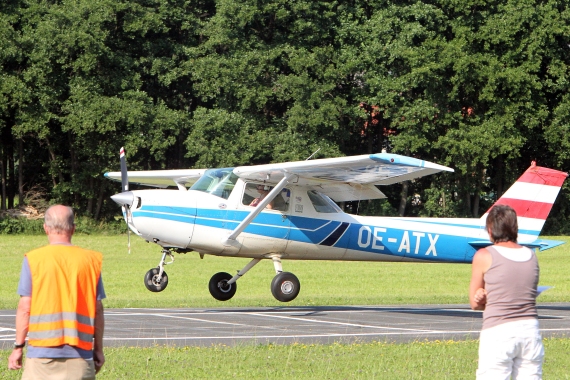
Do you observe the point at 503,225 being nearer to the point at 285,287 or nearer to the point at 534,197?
the point at 285,287

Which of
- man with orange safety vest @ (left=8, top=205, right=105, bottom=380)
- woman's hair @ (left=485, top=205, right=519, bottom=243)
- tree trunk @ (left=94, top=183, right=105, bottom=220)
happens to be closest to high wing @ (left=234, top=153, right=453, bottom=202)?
woman's hair @ (left=485, top=205, right=519, bottom=243)

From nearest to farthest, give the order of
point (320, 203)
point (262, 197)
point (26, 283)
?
point (26, 283) → point (262, 197) → point (320, 203)

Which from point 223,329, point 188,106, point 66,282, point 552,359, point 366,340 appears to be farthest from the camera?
point 188,106

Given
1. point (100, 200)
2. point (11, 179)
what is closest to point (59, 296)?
point (100, 200)

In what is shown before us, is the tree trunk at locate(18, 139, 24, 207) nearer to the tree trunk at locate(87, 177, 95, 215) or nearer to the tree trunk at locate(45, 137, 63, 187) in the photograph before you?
the tree trunk at locate(45, 137, 63, 187)

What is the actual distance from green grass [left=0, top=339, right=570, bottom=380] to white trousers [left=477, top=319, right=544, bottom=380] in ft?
10.8

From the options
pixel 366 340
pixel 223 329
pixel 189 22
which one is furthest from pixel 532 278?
pixel 189 22

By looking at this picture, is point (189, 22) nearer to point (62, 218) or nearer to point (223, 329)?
point (223, 329)

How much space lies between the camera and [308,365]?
10.3m

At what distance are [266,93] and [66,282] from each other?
135ft

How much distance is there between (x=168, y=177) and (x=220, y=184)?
127 inches

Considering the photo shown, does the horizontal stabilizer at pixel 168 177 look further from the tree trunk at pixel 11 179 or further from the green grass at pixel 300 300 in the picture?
the tree trunk at pixel 11 179

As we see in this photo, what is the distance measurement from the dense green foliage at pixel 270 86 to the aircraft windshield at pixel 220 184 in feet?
87.5

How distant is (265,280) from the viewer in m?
32.2
